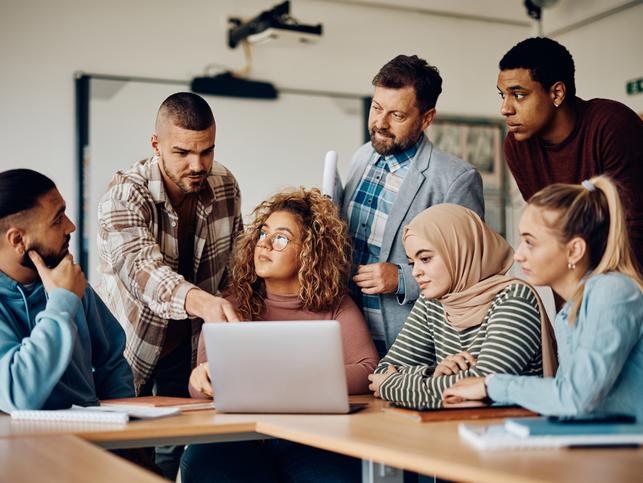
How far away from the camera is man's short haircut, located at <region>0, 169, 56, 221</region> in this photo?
214 centimetres

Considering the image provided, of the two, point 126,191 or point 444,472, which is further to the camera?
point 126,191

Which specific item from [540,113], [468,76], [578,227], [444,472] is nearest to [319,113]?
[468,76]

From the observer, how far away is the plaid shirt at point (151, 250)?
2641 millimetres

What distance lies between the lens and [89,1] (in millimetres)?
4961

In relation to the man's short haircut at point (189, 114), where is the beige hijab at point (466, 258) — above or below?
below

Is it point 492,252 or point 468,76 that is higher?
point 468,76

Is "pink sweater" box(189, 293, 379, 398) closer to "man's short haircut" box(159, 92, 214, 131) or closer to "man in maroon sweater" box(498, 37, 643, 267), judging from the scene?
"man's short haircut" box(159, 92, 214, 131)

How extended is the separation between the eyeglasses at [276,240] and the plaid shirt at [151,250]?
0.28m

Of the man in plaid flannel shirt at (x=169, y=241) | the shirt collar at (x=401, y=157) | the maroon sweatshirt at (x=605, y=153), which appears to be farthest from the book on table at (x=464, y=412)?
the shirt collar at (x=401, y=157)

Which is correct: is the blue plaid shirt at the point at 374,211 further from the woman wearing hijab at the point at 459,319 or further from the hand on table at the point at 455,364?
the hand on table at the point at 455,364

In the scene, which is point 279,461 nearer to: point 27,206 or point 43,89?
point 27,206

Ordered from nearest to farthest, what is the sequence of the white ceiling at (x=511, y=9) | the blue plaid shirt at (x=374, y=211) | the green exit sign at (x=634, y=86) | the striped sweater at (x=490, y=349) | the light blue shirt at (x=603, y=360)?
the light blue shirt at (x=603, y=360) < the striped sweater at (x=490, y=349) < the blue plaid shirt at (x=374, y=211) < the green exit sign at (x=634, y=86) < the white ceiling at (x=511, y=9)

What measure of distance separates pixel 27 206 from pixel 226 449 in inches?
32.6

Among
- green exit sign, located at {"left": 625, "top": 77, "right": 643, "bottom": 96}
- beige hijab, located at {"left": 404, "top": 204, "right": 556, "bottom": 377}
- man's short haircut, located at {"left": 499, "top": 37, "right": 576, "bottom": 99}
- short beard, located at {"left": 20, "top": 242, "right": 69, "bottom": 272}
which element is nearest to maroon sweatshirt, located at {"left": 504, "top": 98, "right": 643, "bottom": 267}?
man's short haircut, located at {"left": 499, "top": 37, "right": 576, "bottom": 99}
